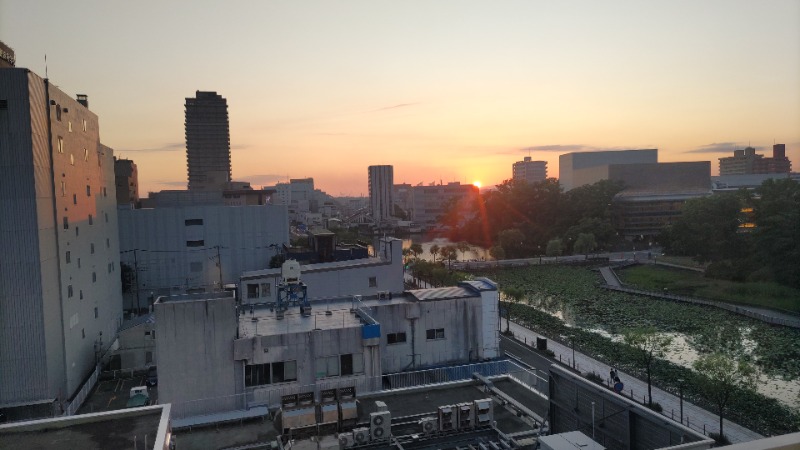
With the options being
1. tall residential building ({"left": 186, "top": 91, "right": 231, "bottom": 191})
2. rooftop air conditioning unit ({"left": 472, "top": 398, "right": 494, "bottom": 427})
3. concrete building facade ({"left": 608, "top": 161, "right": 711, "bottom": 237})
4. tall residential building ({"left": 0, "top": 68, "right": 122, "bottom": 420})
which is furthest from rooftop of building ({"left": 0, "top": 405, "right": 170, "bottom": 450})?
→ tall residential building ({"left": 186, "top": 91, "right": 231, "bottom": 191})

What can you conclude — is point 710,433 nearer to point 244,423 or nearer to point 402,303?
point 402,303

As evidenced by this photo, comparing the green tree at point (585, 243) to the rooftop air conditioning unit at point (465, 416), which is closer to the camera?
the rooftop air conditioning unit at point (465, 416)

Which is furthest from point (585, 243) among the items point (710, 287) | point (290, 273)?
point (290, 273)

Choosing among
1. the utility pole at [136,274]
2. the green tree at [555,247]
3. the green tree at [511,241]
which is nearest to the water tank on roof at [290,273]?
the utility pole at [136,274]

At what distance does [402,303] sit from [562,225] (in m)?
55.2

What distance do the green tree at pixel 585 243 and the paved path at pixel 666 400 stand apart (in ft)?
101

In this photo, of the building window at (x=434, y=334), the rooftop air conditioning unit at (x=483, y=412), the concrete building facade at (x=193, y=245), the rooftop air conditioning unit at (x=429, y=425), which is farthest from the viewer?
the concrete building facade at (x=193, y=245)

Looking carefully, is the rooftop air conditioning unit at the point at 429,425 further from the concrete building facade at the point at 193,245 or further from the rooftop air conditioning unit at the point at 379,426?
the concrete building facade at the point at 193,245

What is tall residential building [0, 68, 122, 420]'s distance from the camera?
59.5 feet

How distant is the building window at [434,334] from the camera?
693 inches

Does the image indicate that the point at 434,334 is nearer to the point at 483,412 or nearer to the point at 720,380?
the point at 720,380

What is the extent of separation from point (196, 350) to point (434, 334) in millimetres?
7856

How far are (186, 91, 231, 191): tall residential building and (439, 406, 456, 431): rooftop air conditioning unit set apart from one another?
5756 inches

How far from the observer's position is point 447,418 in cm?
808
